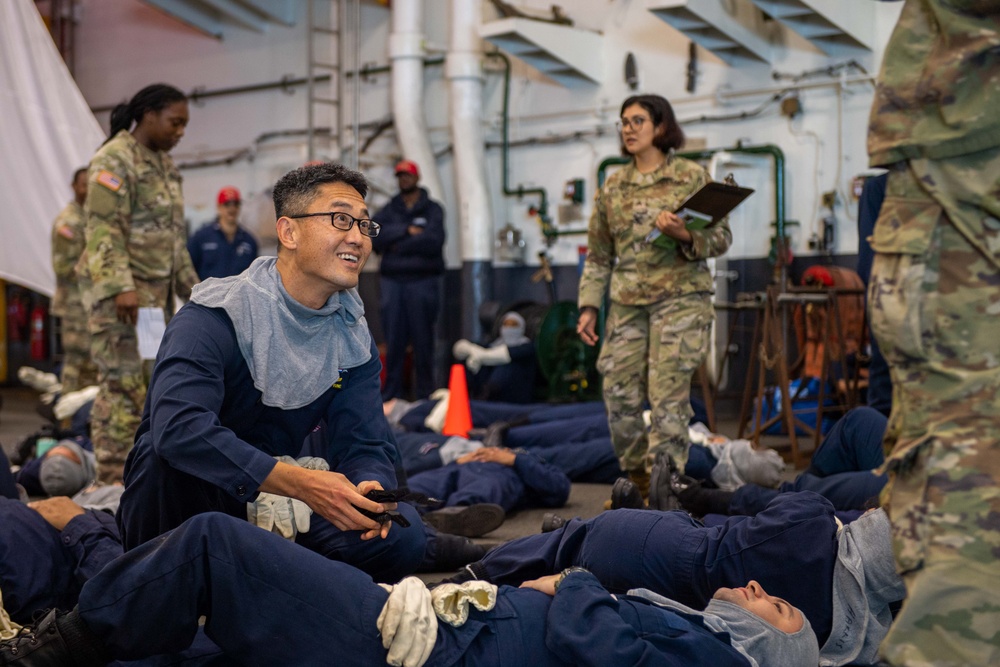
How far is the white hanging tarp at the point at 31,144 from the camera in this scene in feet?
21.9

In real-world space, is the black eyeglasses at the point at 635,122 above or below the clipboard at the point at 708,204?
above

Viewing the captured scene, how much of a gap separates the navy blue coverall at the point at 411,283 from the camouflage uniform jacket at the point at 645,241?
340cm

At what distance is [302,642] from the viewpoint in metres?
1.73

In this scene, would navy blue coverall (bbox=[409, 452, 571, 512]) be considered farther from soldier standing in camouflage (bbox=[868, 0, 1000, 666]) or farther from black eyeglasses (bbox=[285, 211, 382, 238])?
soldier standing in camouflage (bbox=[868, 0, 1000, 666])

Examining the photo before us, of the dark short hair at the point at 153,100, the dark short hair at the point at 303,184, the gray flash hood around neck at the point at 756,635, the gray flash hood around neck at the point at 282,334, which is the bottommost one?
the gray flash hood around neck at the point at 756,635

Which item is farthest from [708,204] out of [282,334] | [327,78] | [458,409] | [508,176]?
[327,78]

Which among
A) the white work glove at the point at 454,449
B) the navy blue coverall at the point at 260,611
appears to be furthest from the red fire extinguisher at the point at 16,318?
the navy blue coverall at the point at 260,611

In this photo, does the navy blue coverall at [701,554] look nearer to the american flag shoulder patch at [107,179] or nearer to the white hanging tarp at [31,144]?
the american flag shoulder patch at [107,179]

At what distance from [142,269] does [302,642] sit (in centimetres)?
266

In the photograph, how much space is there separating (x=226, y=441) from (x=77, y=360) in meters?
4.48

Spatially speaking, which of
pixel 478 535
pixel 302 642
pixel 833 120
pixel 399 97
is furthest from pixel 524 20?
pixel 302 642

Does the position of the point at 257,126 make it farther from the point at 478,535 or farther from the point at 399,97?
the point at 478,535

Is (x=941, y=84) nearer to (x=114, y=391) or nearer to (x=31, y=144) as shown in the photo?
(x=114, y=391)

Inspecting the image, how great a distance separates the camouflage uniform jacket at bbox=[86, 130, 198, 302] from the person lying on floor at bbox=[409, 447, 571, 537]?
1.34m
